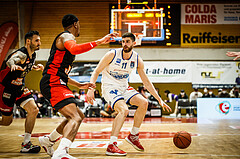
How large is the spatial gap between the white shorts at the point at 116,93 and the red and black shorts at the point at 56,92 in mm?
1239

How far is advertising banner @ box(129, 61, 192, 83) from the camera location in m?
16.7

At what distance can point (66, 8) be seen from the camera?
18734 millimetres

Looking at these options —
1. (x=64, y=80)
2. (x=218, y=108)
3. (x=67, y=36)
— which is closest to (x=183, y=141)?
(x=64, y=80)

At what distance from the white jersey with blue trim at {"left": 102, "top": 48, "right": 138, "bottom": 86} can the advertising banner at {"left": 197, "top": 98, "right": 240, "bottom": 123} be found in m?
7.97

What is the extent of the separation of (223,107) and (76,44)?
1040cm

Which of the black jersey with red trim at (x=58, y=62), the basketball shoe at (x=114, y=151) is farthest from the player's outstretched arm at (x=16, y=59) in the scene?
the basketball shoe at (x=114, y=151)

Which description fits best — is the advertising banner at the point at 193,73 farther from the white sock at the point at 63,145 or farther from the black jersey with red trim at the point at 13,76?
the white sock at the point at 63,145

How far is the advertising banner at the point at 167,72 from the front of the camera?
54.7ft


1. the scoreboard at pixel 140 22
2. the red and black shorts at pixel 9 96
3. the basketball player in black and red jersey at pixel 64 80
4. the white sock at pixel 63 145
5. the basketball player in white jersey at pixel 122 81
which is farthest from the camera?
the scoreboard at pixel 140 22

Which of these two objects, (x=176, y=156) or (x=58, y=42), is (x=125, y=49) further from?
(x=176, y=156)

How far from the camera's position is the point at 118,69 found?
5270 millimetres

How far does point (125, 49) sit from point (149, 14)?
988 centimetres

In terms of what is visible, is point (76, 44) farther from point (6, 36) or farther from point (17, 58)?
point (6, 36)

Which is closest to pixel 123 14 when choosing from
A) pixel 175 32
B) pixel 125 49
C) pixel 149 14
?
pixel 149 14
